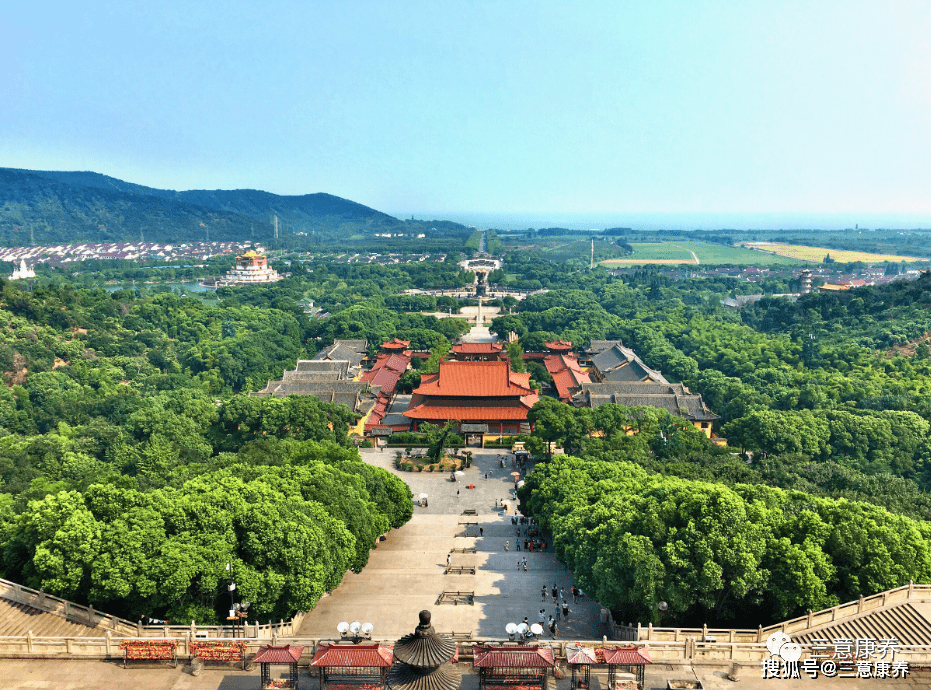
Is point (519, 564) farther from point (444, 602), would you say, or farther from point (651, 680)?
point (651, 680)

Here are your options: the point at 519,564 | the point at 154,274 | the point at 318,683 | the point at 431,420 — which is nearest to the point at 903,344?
the point at 431,420

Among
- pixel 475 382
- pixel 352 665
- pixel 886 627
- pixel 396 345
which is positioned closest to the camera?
pixel 352 665

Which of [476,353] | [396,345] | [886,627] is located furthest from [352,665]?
[396,345]

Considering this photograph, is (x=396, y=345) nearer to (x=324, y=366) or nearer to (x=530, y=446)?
(x=324, y=366)

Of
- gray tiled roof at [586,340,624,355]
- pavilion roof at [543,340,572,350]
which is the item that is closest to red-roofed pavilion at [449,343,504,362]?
pavilion roof at [543,340,572,350]

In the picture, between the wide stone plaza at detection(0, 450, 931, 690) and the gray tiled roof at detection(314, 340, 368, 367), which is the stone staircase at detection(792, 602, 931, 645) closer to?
the wide stone plaza at detection(0, 450, 931, 690)
